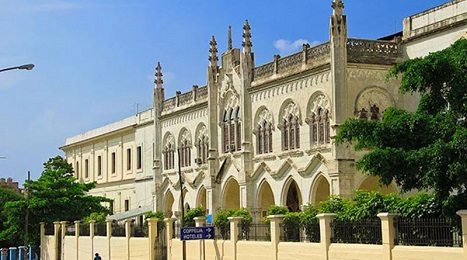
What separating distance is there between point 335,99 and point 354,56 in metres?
1.98

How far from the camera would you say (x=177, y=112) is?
155ft

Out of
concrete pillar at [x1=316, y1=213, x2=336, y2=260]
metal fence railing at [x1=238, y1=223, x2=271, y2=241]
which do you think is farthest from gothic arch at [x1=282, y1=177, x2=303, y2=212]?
concrete pillar at [x1=316, y1=213, x2=336, y2=260]

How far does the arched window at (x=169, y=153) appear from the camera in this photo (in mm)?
48062

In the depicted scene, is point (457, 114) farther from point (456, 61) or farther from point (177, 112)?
point (177, 112)

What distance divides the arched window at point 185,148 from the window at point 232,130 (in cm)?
505

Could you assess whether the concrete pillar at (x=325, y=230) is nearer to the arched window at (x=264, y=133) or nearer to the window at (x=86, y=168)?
the arched window at (x=264, y=133)

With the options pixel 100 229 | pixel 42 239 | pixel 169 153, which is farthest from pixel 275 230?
pixel 169 153

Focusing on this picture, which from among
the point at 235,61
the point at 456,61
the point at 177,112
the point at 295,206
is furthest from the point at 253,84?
the point at 456,61

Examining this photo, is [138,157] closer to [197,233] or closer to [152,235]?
[152,235]

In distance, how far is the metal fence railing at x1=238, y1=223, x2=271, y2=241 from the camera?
25.4 metres

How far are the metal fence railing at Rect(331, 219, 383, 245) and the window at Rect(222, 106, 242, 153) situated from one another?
17.8 m

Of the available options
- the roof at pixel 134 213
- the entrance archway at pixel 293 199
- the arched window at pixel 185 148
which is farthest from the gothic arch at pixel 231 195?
the roof at pixel 134 213

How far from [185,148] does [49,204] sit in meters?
8.21

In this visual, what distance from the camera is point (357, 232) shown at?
20906 mm
